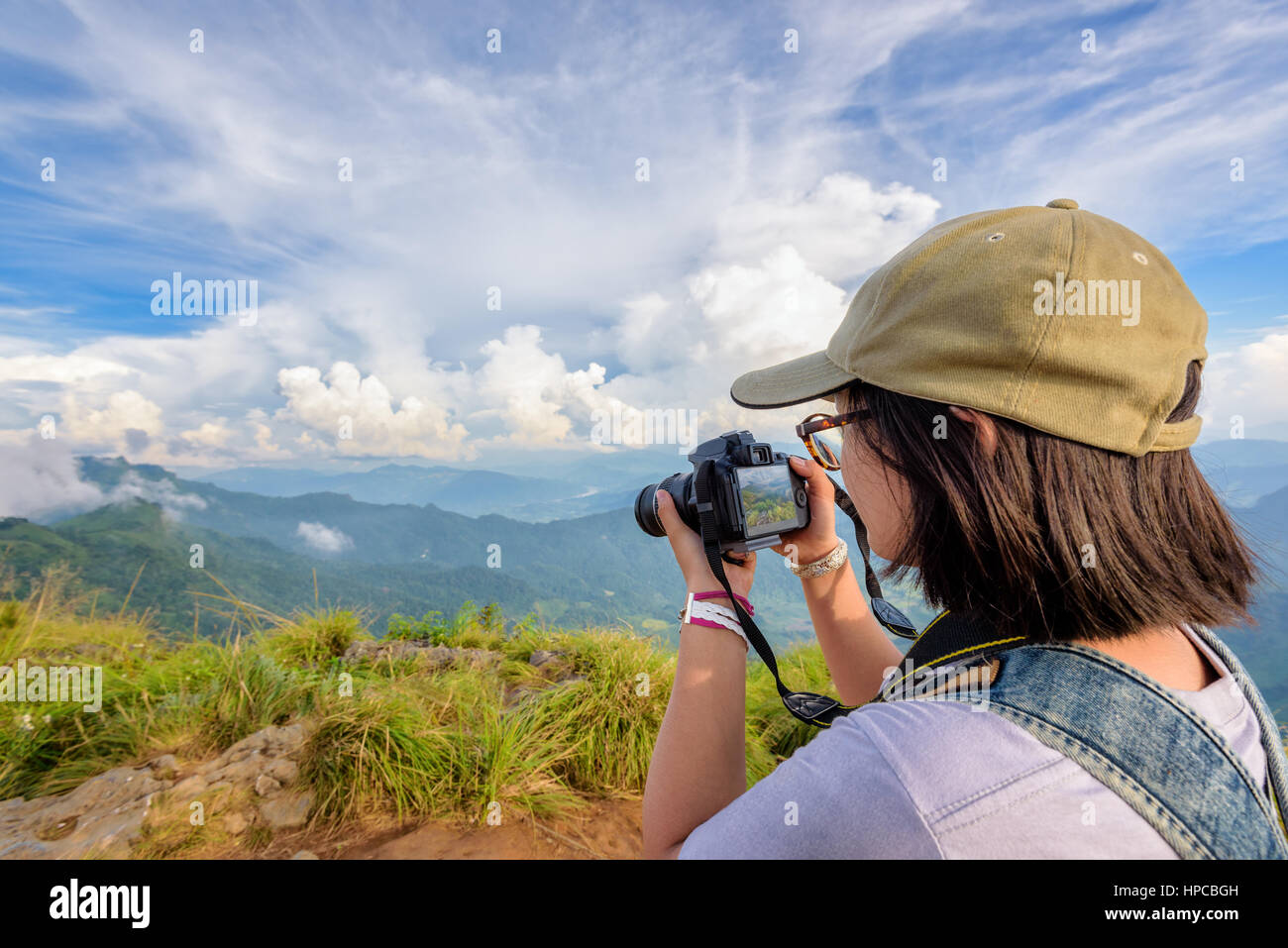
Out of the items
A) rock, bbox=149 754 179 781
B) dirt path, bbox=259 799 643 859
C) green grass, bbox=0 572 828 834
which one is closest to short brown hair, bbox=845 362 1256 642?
dirt path, bbox=259 799 643 859

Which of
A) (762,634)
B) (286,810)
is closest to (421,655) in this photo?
(286,810)

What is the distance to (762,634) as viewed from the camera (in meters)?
1.54

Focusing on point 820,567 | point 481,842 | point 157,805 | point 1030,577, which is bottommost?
point 481,842

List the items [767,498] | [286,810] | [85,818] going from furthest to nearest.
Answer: [286,810], [85,818], [767,498]

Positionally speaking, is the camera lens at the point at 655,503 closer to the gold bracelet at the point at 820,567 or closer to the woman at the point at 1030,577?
the gold bracelet at the point at 820,567

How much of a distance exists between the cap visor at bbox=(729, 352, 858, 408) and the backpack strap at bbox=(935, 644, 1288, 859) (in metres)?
0.66

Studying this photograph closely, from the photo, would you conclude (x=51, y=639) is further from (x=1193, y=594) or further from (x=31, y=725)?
(x=1193, y=594)

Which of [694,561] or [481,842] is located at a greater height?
[694,561]

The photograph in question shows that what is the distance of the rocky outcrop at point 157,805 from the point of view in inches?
112

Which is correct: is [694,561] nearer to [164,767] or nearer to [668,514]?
[668,514]

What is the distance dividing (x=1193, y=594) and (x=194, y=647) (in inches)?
235

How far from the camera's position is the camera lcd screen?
5.55 ft

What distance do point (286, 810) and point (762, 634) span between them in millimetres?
3093

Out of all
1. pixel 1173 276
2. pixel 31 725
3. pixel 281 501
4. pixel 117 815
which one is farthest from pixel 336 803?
pixel 281 501
